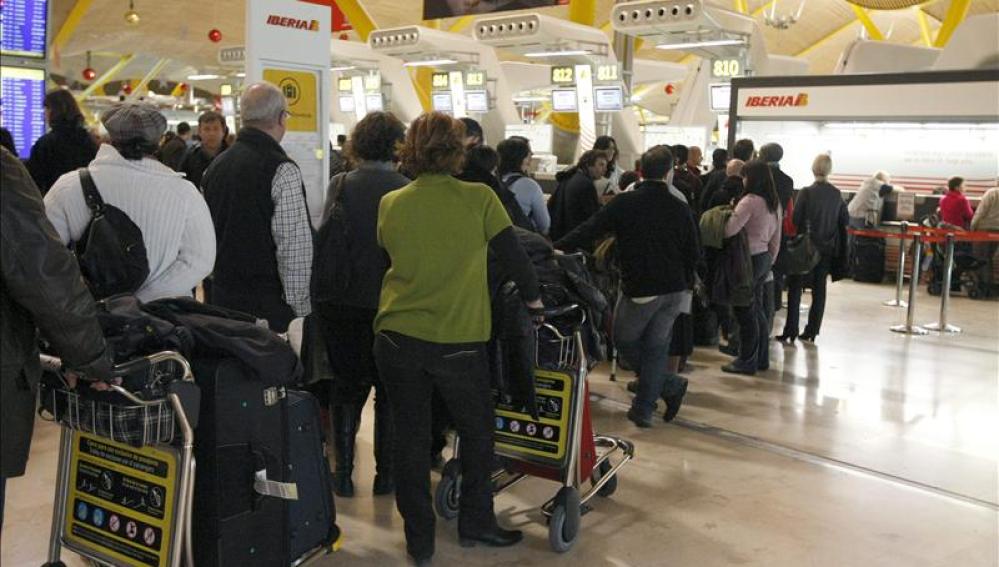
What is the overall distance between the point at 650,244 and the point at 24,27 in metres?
3.47

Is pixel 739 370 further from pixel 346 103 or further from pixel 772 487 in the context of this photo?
pixel 346 103

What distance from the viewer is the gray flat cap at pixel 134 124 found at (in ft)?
9.41

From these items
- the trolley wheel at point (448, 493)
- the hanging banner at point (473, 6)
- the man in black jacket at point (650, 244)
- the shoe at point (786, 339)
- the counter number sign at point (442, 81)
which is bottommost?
the shoe at point (786, 339)

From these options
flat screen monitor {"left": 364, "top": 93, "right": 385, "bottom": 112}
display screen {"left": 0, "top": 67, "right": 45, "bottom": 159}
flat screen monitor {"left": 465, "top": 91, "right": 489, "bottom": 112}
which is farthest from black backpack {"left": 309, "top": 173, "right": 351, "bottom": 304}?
flat screen monitor {"left": 364, "top": 93, "right": 385, "bottom": 112}

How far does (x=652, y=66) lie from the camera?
26484mm

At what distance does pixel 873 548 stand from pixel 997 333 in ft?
20.4

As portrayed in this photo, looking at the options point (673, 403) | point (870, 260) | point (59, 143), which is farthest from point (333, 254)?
point (870, 260)

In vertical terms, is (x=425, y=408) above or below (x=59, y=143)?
below

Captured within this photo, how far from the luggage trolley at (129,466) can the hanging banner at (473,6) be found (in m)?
8.12

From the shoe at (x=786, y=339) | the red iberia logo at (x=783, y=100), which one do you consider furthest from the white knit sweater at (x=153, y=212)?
the red iberia logo at (x=783, y=100)

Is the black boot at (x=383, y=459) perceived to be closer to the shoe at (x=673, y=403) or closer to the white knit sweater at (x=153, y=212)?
the white knit sweater at (x=153, y=212)

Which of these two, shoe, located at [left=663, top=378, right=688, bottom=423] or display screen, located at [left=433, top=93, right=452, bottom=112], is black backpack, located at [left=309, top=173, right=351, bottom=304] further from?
display screen, located at [left=433, top=93, right=452, bottom=112]

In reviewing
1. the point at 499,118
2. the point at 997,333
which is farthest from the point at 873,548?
the point at 499,118

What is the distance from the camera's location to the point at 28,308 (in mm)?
2102
